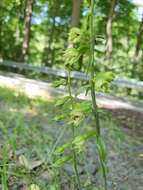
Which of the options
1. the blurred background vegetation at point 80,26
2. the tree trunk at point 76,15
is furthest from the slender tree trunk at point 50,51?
the tree trunk at point 76,15

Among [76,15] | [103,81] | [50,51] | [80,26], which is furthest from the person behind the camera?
[50,51]

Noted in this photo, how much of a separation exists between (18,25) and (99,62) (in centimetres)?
839

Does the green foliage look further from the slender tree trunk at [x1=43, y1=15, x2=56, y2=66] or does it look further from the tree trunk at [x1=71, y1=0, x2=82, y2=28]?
the slender tree trunk at [x1=43, y1=15, x2=56, y2=66]

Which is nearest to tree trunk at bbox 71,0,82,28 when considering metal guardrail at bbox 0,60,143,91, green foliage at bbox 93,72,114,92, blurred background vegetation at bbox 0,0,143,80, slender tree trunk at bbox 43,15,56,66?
blurred background vegetation at bbox 0,0,143,80

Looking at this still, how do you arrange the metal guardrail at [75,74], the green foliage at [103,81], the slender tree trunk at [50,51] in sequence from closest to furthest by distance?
the green foliage at [103,81] → the metal guardrail at [75,74] → the slender tree trunk at [50,51]

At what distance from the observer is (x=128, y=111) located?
967 centimetres

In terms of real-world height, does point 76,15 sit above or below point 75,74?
above

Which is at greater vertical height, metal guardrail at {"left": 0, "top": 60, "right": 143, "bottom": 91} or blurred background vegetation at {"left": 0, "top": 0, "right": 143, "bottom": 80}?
blurred background vegetation at {"left": 0, "top": 0, "right": 143, "bottom": 80}

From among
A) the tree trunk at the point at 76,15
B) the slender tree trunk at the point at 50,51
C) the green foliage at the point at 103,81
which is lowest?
the slender tree trunk at the point at 50,51

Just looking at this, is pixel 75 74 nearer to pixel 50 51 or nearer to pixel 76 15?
pixel 76 15

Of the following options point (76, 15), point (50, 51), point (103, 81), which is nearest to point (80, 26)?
point (76, 15)

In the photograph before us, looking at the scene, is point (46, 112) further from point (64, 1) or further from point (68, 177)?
point (64, 1)

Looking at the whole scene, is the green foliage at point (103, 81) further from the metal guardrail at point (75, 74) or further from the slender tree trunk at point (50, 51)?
the slender tree trunk at point (50, 51)

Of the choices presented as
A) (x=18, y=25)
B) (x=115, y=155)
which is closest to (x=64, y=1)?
(x=18, y=25)
